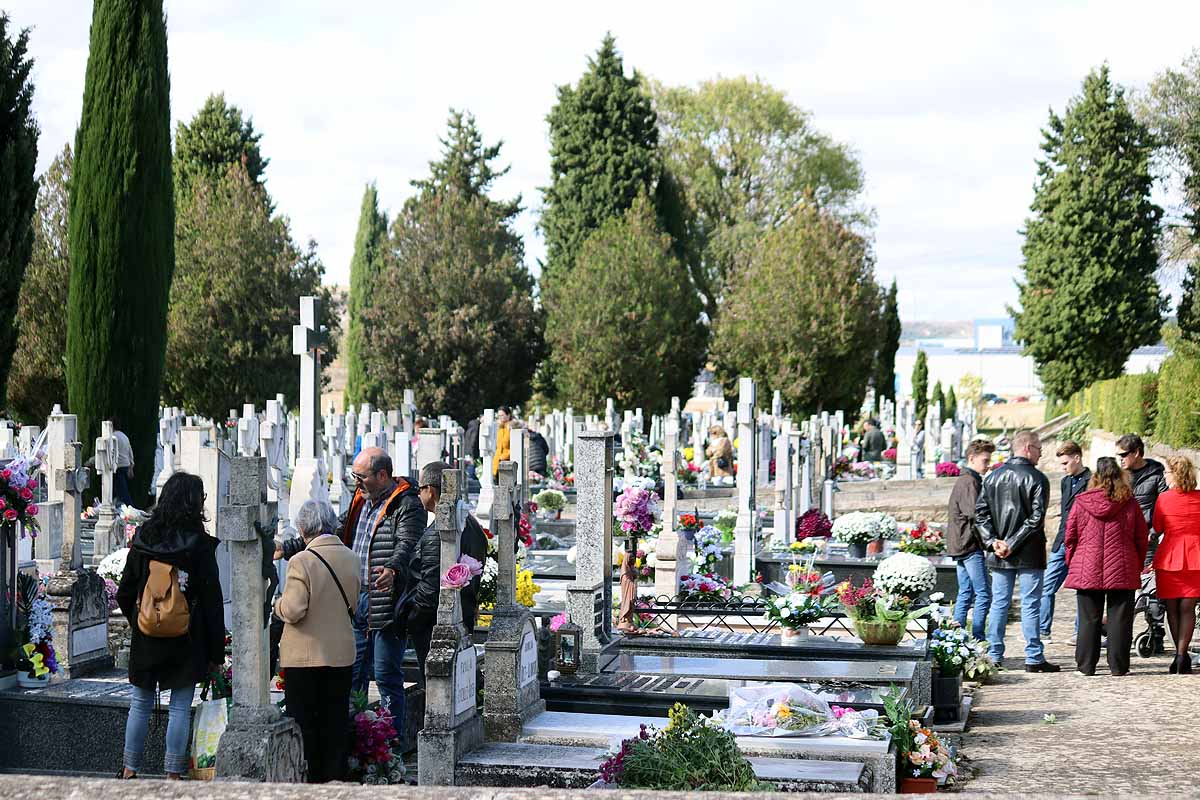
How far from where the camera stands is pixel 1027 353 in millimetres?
45375

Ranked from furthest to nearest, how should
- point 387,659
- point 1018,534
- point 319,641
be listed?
point 1018,534, point 387,659, point 319,641

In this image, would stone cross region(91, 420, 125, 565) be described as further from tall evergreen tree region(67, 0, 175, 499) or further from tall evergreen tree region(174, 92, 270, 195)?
tall evergreen tree region(174, 92, 270, 195)

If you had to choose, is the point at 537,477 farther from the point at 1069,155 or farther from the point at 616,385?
the point at 1069,155

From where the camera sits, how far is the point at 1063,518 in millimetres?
11359

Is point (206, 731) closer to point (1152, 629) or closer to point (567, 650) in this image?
point (567, 650)

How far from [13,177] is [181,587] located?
14.3m

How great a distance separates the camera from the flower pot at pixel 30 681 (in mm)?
8742

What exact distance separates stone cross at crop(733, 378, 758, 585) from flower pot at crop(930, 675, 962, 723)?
14.7ft

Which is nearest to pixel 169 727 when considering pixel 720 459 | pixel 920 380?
pixel 720 459

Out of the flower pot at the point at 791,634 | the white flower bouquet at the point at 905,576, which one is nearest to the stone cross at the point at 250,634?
the flower pot at the point at 791,634

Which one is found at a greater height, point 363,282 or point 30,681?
point 363,282

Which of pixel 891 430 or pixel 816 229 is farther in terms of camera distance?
pixel 816 229

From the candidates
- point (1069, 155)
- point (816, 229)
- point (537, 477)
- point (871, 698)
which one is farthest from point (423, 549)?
point (1069, 155)

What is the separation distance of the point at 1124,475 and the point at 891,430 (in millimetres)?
28277
